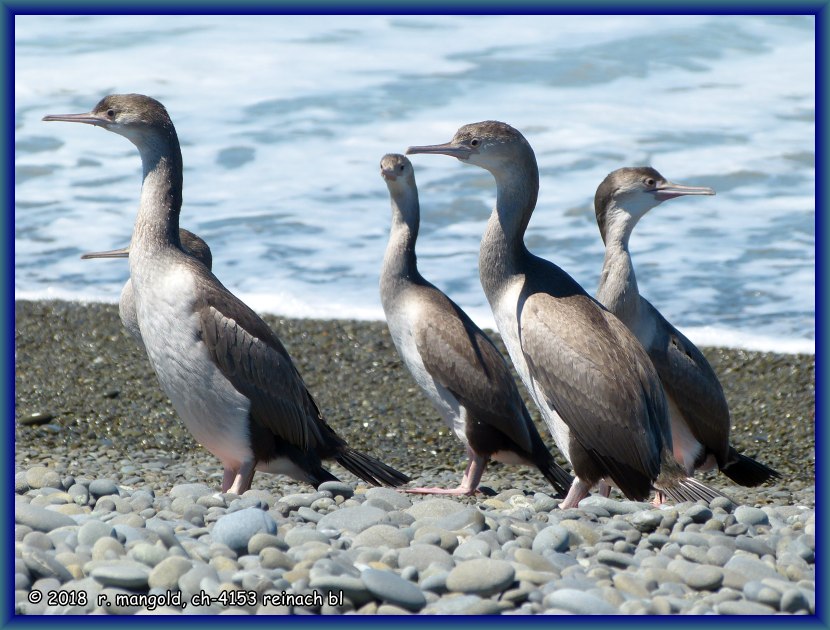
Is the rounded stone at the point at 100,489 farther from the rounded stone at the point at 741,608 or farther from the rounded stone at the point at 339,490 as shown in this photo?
the rounded stone at the point at 741,608

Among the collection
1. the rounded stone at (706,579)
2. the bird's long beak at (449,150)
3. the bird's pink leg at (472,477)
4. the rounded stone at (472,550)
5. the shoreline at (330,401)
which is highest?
the bird's long beak at (449,150)

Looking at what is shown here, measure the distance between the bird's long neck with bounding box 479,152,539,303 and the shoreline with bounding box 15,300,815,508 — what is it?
5.68 ft

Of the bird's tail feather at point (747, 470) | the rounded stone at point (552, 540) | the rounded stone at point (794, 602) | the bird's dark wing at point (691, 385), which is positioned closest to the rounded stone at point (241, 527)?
the rounded stone at point (552, 540)

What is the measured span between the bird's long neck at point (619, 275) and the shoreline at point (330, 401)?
4.42 feet

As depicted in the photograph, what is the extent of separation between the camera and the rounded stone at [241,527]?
471cm

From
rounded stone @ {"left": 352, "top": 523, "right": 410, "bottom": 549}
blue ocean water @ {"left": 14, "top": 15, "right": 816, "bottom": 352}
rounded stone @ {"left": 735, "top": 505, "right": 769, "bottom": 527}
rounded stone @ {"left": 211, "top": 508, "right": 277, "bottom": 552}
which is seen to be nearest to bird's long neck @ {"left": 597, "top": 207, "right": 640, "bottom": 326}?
rounded stone @ {"left": 735, "top": 505, "right": 769, "bottom": 527}

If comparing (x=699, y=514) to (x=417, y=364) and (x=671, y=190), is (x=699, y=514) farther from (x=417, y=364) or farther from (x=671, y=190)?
(x=671, y=190)

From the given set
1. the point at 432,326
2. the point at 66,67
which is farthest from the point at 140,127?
the point at 66,67

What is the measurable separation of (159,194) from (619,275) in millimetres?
2588

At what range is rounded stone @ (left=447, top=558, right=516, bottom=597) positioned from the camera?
13.8ft

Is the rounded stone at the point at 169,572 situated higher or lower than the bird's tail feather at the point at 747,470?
higher

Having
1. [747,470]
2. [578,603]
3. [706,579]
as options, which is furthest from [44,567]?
[747,470]

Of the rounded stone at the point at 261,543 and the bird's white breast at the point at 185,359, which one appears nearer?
the rounded stone at the point at 261,543

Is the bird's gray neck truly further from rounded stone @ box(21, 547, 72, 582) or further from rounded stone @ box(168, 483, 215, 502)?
rounded stone @ box(21, 547, 72, 582)
